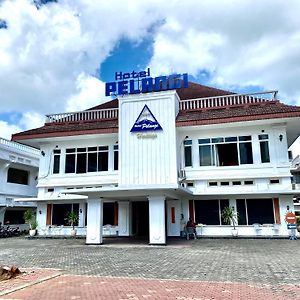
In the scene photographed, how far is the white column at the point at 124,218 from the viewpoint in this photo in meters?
17.2

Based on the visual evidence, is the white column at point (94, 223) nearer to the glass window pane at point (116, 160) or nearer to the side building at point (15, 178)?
the glass window pane at point (116, 160)

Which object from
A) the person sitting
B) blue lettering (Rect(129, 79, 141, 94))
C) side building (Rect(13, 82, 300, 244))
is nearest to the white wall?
side building (Rect(13, 82, 300, 244))

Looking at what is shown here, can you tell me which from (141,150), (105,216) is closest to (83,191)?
(141,150)

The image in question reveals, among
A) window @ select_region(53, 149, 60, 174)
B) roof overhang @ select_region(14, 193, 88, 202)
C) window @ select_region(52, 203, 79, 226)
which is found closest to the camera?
roof overhang @ select_region(14, 193, 88, 202)

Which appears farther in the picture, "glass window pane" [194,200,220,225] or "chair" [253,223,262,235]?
"glass window pane" [194,200,220,225]

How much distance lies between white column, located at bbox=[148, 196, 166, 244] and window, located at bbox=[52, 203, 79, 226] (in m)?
6.43

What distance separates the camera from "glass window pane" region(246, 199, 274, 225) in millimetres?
15789

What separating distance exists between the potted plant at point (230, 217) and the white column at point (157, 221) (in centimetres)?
410

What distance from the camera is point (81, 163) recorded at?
18.5m

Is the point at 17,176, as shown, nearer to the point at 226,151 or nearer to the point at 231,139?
the point at 226,151

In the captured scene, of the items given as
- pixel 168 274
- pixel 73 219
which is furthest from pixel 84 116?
pixel 168 274

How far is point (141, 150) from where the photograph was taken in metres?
15.6

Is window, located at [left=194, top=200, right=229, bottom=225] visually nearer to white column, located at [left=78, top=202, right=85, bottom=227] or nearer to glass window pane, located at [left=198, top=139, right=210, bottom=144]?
glass window pane, located at [left=198, top=139, right=210, bottom=144]

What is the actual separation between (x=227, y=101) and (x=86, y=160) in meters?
8.25
